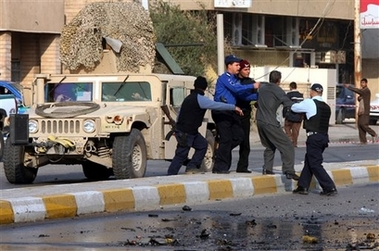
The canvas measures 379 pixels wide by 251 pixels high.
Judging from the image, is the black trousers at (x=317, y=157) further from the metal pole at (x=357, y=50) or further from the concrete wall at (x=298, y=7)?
the concrete wall at (x=298, y=7)

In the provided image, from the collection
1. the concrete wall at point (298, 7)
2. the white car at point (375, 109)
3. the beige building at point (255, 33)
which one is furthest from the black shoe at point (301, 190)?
the concrete wall at point (298, 7)

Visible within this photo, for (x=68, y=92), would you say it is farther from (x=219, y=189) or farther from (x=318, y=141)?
(x=318, y=141)

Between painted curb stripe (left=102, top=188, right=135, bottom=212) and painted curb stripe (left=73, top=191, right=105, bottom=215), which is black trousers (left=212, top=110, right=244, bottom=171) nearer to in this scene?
painted curb stripe (left=102, top=188, right=135, bottom=212)

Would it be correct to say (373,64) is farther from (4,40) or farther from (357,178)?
(357,178)

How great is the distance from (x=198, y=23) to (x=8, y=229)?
1095 inches

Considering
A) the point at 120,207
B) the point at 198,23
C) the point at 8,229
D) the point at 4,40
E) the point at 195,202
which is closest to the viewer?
the point at 8,229

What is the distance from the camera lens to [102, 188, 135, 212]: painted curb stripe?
1253cm

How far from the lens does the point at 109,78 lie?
17.1 m

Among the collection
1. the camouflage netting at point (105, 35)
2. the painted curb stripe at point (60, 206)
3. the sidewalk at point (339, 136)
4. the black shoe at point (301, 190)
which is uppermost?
the camouflage netting at point (105, 35)

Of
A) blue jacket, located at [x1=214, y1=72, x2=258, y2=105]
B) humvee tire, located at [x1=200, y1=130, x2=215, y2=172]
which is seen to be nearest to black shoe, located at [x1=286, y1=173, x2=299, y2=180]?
blue jacket, located at [x1=214, y1=72, x2=258, y2=105]

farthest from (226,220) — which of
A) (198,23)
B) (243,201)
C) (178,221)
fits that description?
(198,23)

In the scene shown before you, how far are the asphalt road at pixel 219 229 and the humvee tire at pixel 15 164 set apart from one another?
357 centimetres

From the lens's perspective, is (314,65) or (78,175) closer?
(78,175)

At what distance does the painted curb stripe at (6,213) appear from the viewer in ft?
36.3
